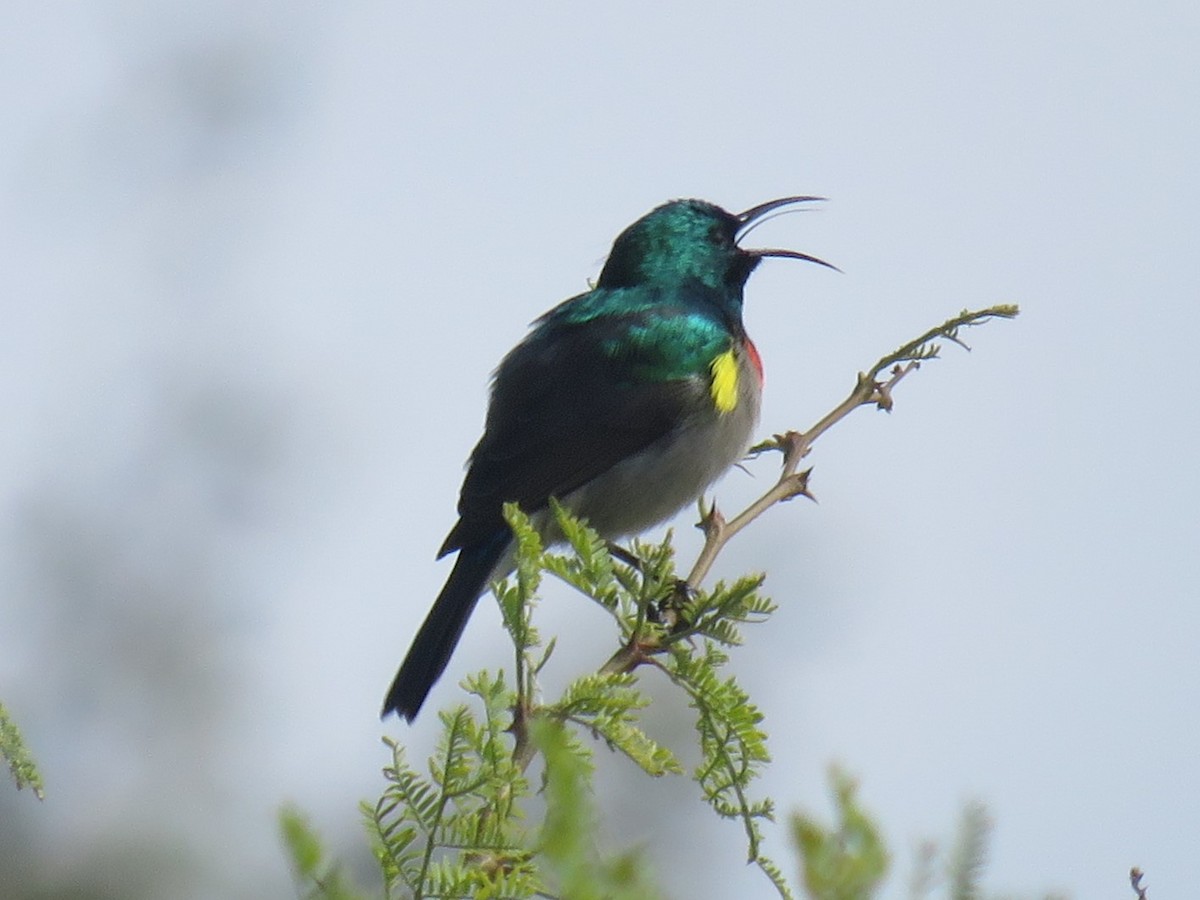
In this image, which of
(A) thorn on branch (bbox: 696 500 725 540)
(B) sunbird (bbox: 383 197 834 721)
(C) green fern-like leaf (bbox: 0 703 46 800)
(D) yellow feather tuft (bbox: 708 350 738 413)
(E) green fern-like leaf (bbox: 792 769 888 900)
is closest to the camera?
(E) green fern-like leaf (bbox: 792 769 888 900)

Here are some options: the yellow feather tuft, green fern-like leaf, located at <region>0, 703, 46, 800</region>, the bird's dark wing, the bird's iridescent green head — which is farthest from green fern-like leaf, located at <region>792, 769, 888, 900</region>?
the bird's iridescent green head

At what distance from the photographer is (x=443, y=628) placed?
4488 millimetres

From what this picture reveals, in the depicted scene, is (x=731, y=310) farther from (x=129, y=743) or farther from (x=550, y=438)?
(x=129, y=743)

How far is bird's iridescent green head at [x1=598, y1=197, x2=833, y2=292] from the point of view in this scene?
6.11 m

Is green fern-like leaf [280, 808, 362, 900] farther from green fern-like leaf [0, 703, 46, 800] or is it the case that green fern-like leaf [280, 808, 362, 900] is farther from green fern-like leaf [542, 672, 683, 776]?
green fern-like leaf [542, 672, 683, 776]

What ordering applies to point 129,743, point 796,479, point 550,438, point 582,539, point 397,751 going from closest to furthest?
point 397,751 → point 582,539 → point 796,479 → point 550,438 → point 129,743

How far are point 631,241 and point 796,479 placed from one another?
9.15ft

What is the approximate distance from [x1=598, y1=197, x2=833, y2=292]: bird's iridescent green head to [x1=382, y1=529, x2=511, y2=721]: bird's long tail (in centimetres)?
165

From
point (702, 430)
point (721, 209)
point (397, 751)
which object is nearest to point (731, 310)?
point (721, 209)

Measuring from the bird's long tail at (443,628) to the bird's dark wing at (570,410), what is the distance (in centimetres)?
18

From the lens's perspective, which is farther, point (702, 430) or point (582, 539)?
point (702, 430)

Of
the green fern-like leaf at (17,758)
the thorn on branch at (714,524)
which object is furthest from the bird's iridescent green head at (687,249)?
the green fern-like leaf at (17,758)

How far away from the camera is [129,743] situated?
9250mm

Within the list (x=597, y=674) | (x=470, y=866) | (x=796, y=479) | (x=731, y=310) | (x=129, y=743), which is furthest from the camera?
(x=129, y=743)
